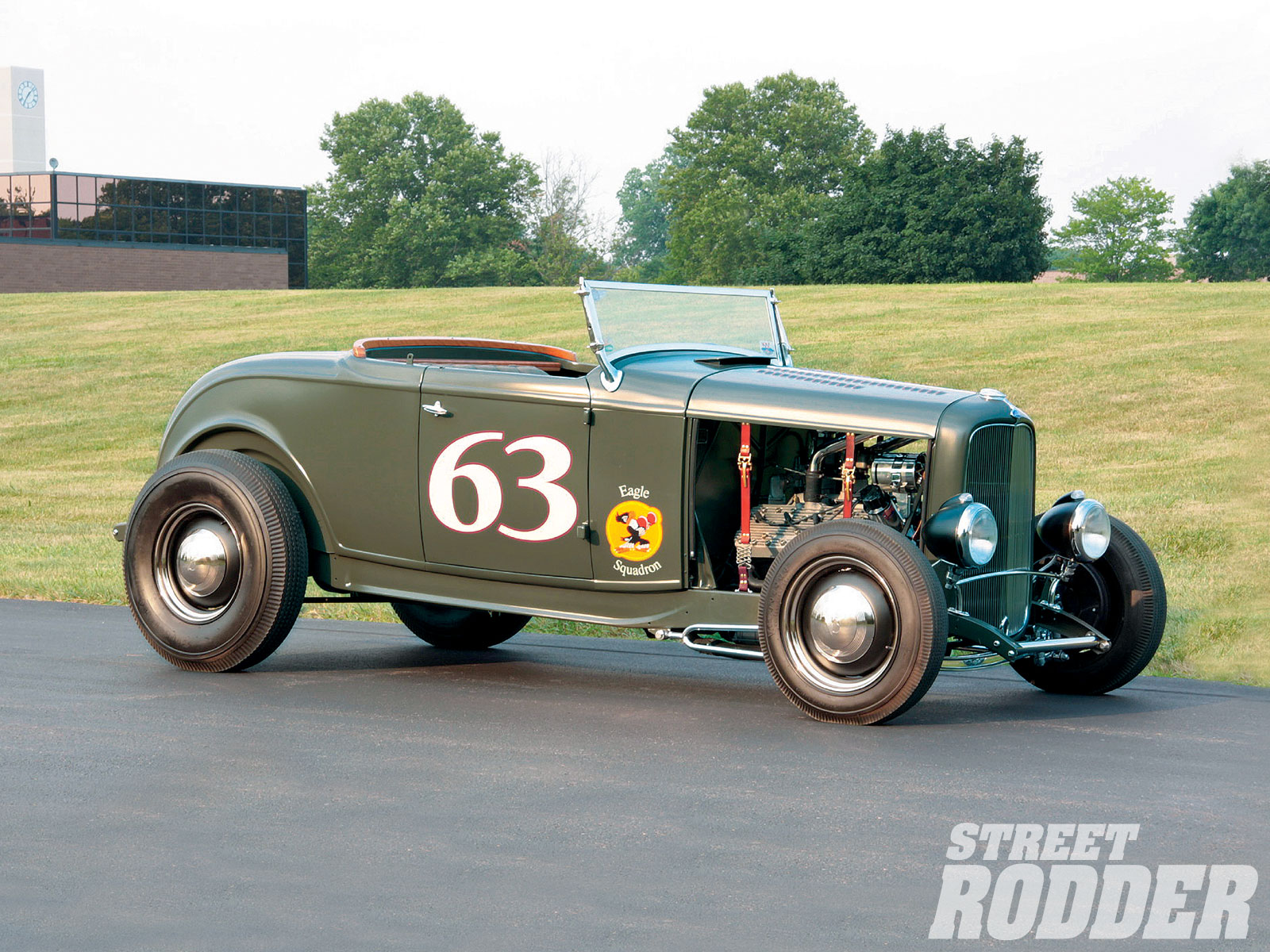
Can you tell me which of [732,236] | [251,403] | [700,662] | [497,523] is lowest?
[700,662]

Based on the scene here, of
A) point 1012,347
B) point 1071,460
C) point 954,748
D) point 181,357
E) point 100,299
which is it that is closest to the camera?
point 954,748

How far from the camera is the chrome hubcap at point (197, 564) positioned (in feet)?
25.0

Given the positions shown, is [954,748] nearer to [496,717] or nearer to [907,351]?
[496,717]

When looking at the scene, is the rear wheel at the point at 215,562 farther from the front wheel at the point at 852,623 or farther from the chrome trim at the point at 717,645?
the front wheel at the point at 852,623

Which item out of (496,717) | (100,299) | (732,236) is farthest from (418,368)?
(732,236)

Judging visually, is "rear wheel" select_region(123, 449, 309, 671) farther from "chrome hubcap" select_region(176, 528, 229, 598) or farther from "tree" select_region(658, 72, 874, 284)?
"tree" select_region(658, 72, 874, 284)

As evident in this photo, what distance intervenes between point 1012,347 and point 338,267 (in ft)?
204

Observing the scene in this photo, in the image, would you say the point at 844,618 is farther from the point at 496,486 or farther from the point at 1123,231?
the point at 1123,231

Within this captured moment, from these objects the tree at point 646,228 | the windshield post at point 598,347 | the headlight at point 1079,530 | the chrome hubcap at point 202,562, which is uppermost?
the tree at point 646,228

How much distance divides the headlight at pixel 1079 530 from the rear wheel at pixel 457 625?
119 inches

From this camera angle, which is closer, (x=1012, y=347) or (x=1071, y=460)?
(x=1071, y=460)

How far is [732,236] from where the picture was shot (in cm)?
8006

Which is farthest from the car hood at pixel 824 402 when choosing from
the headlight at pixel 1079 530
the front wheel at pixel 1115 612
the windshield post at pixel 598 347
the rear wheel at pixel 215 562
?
the rear wheel at pixel 215 562

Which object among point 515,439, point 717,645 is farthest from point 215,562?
point 717,645
